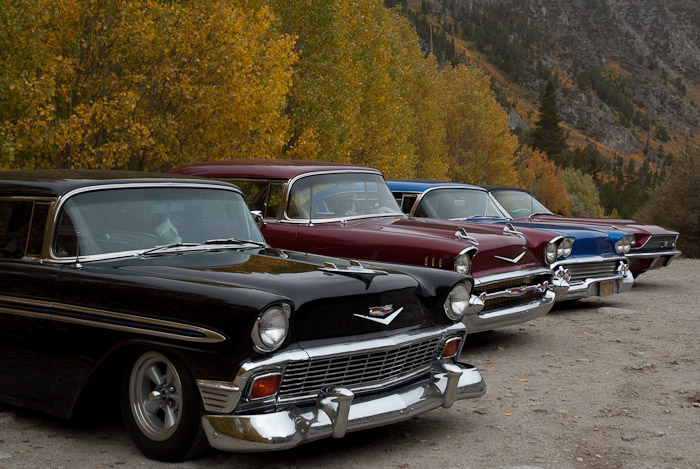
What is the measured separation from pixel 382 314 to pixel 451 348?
78cm

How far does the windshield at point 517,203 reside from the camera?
13.0 m

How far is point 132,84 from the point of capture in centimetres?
1477

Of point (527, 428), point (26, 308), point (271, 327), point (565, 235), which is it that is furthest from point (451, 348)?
point (565, 235)

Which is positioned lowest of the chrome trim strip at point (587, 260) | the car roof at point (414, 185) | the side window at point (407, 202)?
the chrome trim strip at point (587, 260)

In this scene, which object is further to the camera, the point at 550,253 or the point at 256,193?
the point at 550,253

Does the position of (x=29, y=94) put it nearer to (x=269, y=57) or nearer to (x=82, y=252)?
(x=269, y=57)

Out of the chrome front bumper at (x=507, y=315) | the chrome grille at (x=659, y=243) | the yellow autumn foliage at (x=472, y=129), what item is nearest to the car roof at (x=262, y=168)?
the chrome front bumper at (x=507, y=315)

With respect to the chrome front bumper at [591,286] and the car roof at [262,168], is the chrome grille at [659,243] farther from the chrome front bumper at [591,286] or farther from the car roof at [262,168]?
the car roof at [262,168]

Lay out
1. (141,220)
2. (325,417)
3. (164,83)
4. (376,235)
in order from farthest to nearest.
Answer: (164,83)
(376,235)
(141,220)
(325,417)

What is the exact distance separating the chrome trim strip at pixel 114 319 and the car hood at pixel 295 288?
14 cm

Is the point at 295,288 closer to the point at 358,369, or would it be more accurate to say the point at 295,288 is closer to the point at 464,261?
the point at 358,369

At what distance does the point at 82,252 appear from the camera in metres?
4.79

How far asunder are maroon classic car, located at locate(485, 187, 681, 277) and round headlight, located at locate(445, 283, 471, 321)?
7774 mm

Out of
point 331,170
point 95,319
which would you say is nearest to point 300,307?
point 95,319
